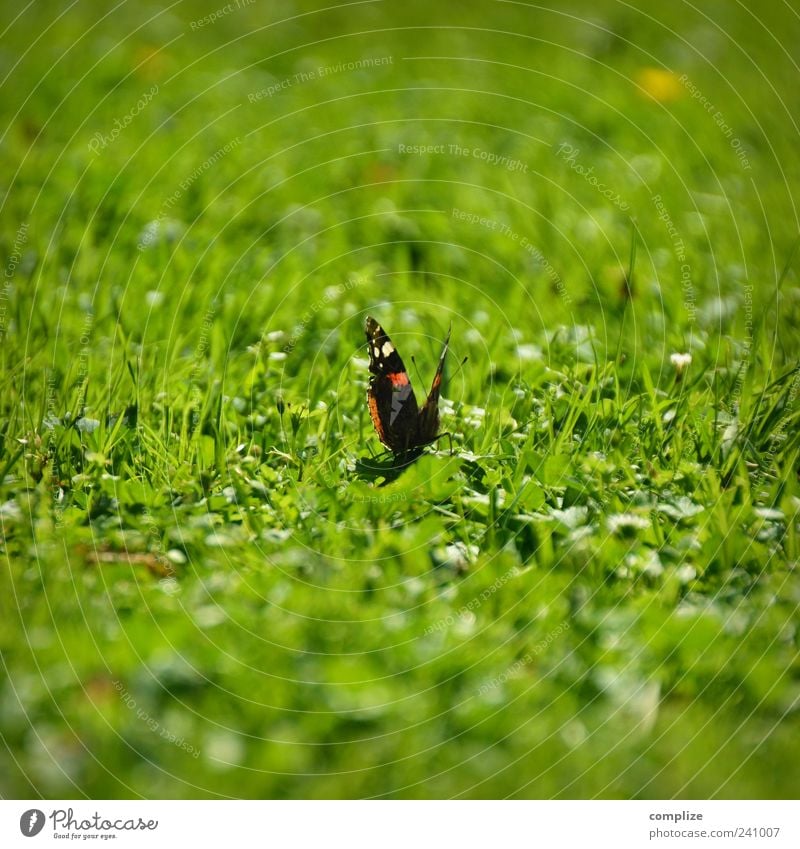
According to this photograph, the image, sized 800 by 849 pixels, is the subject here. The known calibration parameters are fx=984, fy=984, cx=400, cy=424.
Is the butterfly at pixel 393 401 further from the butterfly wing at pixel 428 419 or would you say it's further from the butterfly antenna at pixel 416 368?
the butterfly antenna at pixel 416 368

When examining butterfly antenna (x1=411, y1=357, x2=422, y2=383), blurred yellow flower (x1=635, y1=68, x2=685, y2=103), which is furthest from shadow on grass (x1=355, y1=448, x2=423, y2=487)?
blurred yellow flower (x1=635, y1=68, x2=685, y2=103)

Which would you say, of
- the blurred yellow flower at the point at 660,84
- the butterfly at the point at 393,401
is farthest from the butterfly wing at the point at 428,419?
the blurred yellow flower at the point at 660,84

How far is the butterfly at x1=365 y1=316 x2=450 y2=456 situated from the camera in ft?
8.14

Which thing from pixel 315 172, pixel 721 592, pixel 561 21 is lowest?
pixel 721 592

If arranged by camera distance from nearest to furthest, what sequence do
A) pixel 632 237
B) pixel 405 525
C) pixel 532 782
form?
1. pixel 532 782
2. pixel 405 525
3. pixel 632 237

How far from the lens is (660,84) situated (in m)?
3.87

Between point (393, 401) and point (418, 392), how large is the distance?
0.27 m

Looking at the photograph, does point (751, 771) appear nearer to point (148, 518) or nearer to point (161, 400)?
point (148, 518)

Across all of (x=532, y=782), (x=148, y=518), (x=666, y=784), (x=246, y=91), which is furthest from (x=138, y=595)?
(x=246, y=91)

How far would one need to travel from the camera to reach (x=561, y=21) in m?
4.00

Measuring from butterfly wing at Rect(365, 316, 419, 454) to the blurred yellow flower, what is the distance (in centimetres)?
200

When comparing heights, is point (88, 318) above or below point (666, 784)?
above

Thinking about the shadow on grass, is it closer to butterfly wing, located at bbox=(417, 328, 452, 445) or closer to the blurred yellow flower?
butterfly wing, located at bbox=(417, 328, 452, 445)

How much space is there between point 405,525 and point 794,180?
78.2 inches
